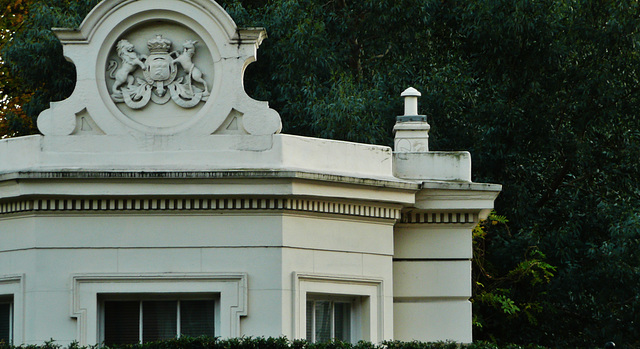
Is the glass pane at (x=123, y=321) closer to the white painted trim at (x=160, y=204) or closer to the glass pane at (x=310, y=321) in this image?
the white painted trim at (x=160, y=204)

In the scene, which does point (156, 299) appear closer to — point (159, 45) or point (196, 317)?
point (196, 317)

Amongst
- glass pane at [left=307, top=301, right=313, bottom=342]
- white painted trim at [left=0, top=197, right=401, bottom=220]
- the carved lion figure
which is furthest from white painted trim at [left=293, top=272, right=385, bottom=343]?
the carved lion figure

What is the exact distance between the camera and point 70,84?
2512 cm

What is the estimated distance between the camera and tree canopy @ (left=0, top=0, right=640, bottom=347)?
22.9 m

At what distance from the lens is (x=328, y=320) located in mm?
14289

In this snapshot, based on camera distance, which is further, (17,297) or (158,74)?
(158,74)

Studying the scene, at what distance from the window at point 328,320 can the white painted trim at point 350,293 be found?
0.24m

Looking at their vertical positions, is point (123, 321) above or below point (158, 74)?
below

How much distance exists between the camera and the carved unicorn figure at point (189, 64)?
13.9m

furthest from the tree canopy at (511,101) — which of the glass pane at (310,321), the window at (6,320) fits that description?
the window at (6,320)

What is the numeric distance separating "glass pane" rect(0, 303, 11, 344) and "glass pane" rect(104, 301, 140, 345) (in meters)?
1.41

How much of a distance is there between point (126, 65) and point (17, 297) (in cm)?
306

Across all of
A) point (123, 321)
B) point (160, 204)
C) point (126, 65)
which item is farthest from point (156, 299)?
point (126, 65)

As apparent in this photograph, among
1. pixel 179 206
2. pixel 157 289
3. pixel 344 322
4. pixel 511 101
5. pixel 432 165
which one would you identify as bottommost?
pixel 344 322
